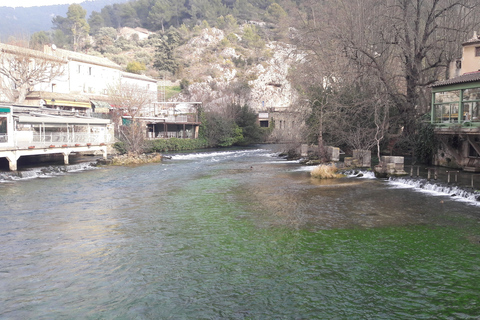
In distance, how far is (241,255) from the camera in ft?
31.4

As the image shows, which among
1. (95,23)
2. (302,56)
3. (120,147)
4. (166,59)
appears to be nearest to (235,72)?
(166,59)

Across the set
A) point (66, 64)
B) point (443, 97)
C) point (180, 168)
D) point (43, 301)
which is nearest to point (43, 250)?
point (43, 301)

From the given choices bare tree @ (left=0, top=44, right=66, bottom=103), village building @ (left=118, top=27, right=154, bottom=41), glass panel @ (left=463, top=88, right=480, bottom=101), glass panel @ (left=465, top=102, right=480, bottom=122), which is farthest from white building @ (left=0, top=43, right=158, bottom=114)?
village building @ (left=118, top=27, right=154, bottom=41)

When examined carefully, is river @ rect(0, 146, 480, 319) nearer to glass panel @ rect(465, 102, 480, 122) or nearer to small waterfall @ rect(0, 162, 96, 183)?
small waterfall @ rect(0, 162, 96, 183)

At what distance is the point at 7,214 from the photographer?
14.1m

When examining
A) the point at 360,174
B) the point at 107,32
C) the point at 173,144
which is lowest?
the point at 360,174

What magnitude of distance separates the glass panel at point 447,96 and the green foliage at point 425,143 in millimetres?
1668

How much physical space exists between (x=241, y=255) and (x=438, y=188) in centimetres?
1171

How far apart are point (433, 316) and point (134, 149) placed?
1255 inches

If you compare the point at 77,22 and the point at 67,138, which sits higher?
the point at 77,22

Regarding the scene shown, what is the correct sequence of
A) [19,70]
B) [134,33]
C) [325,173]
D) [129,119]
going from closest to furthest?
[325,173], [19,70], [129,119], [134,33]

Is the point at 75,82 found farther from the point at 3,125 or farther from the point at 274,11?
the point at 274,11

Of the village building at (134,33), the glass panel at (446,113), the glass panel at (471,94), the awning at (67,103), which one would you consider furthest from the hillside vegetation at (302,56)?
the awning at (67,103)

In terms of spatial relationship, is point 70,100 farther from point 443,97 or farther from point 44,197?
point 443,97
